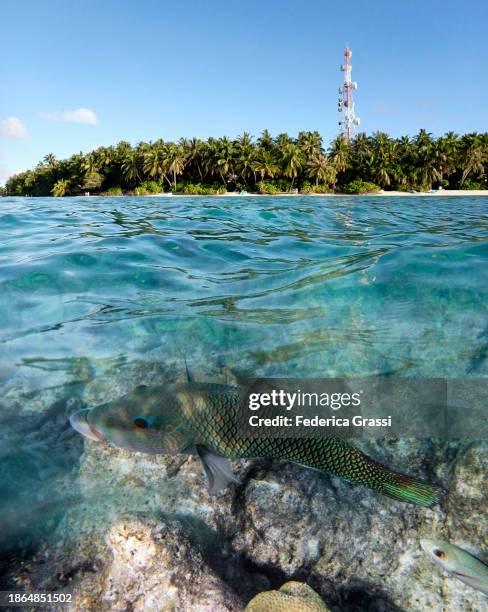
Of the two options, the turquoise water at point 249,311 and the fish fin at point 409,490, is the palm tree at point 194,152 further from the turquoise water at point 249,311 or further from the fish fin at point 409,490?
the fish fin at point 409,490

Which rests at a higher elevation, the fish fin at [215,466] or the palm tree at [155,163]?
the palm tree at [155,163]

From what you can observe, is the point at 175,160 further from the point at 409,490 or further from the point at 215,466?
the point at 409,490

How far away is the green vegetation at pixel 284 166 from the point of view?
6669 cm

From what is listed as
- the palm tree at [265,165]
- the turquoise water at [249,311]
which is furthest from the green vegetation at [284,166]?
the turquoise water at [249,311]

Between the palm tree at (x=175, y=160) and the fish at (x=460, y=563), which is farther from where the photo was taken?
the palm tree at (x=175, y=160)

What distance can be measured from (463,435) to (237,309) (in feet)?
9.11

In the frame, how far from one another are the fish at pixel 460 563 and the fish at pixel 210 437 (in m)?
0.33

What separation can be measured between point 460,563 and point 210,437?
1478 millimetres

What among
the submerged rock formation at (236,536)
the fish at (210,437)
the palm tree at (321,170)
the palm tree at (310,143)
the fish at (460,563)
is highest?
the palm tree at (310,143)

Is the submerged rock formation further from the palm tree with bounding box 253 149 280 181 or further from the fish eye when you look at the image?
the palm tree with bounding box 253 149 280 181

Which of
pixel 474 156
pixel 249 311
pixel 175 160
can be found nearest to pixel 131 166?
pixel 175 160

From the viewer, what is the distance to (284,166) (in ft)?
227

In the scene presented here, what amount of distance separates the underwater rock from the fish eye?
3.53 feet

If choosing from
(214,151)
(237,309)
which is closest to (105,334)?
(237,309)
